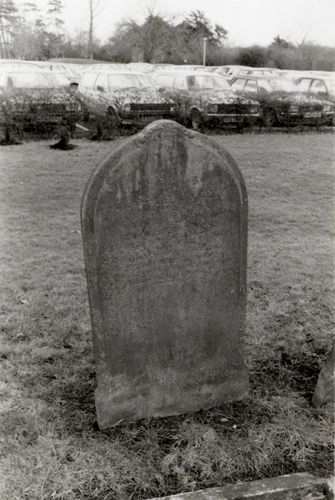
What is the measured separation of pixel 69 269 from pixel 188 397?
248cm

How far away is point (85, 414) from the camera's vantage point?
10.5 feet

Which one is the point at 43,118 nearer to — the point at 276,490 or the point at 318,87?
the point at 318,87

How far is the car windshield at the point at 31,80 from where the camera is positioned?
44.3ft

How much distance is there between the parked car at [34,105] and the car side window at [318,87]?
28.9 ft

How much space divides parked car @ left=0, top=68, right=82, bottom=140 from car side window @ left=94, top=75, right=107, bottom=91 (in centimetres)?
162

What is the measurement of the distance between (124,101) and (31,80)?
2697 mm

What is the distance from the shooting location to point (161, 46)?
3591cm

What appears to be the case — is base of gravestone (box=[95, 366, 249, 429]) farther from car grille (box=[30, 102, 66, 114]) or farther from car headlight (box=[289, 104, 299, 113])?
car headlight (box=[289, 104, 299, 113])

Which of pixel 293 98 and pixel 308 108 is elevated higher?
pixel 293 98

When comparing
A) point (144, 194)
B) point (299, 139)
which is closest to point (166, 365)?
point (144, 194)

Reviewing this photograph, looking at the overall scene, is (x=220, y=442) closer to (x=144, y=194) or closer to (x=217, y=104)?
(x=144, y=194)

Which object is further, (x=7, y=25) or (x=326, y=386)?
(x=7, y=25)

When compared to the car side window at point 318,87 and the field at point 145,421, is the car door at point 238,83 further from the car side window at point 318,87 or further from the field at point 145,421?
the field at point 145,421

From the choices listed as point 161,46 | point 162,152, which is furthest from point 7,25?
point 162,152
